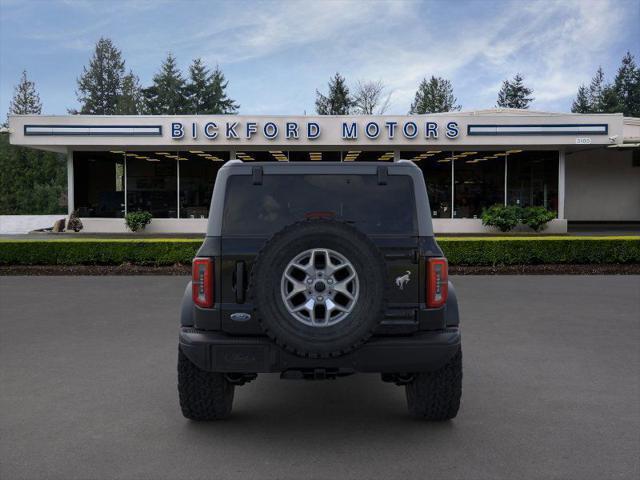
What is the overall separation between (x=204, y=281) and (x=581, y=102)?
94486mm

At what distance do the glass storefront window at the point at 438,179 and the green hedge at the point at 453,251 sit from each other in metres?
Result: 12.9

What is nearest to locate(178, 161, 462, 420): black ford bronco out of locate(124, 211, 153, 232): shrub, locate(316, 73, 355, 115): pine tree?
locate(124, 211, 153, 232): shrub

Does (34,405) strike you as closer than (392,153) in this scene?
Yes

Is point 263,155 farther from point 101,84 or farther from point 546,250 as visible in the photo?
point 101,84

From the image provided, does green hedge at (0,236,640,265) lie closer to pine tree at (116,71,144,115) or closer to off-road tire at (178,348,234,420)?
off-road tire at (178,348,234,420)

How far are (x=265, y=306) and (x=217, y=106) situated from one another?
76.2 metres

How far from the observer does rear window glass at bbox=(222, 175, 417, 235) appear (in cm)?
452

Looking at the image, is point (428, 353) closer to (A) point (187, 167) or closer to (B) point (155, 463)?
(B) point (155, 463)

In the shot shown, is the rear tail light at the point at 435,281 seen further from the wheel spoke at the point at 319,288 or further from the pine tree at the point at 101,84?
the pine tree at the point at 101,84

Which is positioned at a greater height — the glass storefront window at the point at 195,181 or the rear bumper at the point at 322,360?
the glass storefront window at the point at 195,181

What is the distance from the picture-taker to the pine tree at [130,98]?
3071 inches

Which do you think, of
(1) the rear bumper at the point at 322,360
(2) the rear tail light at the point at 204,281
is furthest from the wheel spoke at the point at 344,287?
(2) the rear tail light at the point at 204,281

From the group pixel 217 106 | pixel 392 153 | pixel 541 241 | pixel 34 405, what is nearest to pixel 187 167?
pixel 392 153

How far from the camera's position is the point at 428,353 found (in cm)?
423
